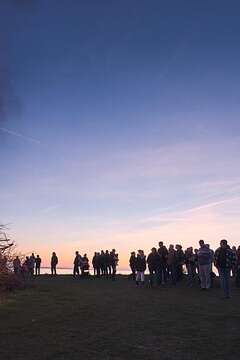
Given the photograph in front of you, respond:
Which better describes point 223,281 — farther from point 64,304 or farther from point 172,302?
point 64,304

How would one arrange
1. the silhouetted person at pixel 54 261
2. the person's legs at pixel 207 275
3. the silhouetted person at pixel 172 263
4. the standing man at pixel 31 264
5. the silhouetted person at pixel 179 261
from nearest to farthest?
Answer: the person's legs at pixel 207 275, the silhouetted person at pixel 172 263, the silhouetted person at pixel 179 261, the standing man at pixel 31 264, the silhouetted person at pixel 54 261

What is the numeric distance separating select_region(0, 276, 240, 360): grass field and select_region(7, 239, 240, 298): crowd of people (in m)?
1.69

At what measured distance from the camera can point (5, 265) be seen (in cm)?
2064

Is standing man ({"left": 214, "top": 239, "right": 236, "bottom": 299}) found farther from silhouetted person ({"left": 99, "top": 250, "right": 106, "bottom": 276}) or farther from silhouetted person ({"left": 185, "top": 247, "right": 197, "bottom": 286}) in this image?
silhouetted person ({"left": 99, "top": 250, "right": 106, "bottom": 276})

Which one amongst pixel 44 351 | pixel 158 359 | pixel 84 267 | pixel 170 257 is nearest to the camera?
pixel 158 359

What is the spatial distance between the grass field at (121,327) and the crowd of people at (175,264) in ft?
5.56

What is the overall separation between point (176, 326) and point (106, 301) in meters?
6.65

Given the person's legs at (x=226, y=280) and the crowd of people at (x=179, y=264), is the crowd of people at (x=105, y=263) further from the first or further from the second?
the person's legs at (x=226, y=280)

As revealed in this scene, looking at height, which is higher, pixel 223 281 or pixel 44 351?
pixel 223 281

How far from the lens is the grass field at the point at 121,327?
10.5m

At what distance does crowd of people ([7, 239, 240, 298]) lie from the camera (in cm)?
2085

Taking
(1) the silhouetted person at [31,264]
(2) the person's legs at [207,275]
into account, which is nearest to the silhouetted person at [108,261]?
(1) the silhouetted person at [31,264]

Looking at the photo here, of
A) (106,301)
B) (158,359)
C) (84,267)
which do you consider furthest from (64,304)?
(84,267)

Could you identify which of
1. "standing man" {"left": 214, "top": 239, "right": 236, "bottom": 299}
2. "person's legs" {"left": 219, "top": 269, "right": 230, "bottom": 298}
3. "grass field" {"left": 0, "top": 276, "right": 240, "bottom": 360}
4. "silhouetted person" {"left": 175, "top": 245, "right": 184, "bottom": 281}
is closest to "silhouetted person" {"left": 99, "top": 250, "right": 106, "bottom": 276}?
"silhouetted person" {"left": 175, "top": 245, "right": 184, "bottom": 281}
